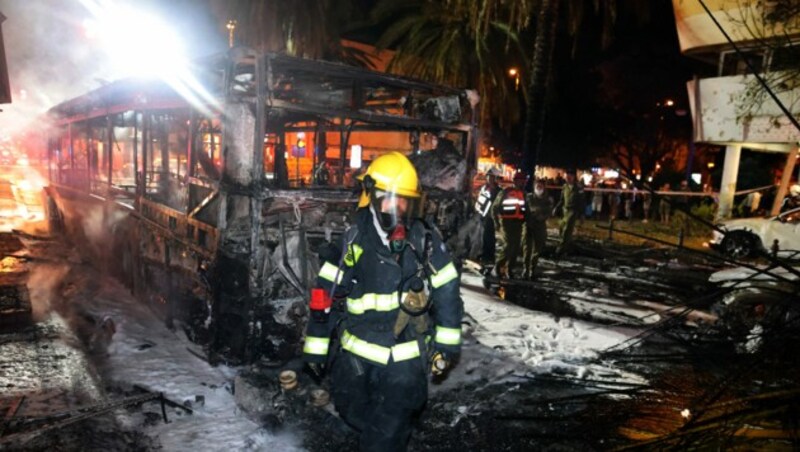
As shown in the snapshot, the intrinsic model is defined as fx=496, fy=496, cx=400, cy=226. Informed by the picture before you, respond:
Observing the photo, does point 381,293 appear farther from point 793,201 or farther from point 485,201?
point 793,201

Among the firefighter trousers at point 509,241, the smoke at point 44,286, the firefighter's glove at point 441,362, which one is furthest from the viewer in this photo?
the firefighter trousers at point 509,241

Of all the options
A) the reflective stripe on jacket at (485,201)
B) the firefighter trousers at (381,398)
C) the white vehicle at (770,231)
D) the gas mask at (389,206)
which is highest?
the gas mask at (389,206)

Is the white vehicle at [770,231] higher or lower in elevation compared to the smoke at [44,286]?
higher

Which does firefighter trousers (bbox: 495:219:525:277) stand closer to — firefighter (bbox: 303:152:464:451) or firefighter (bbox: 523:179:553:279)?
firefighter (bbox: 523:179:553:279)

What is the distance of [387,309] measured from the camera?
3051mm

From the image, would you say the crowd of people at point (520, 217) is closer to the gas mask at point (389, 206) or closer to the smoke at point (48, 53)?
the gas mask at point (389, 206)

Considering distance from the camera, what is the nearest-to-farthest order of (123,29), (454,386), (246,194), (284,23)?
(246,194) < (454,386) < (284,23) < (123,29)

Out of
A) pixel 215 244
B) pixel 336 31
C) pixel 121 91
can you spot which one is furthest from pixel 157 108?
pixel 336 31

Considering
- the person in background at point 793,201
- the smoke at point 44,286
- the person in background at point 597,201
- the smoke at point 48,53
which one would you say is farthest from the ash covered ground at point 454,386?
the smoke at point 48,53

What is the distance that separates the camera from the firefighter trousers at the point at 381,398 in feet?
9.83

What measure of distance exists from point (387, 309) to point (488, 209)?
757 cm

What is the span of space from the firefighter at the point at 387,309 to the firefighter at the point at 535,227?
663 cm

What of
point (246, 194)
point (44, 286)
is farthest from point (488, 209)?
point (44, 286)

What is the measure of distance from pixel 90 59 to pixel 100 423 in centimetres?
3057
